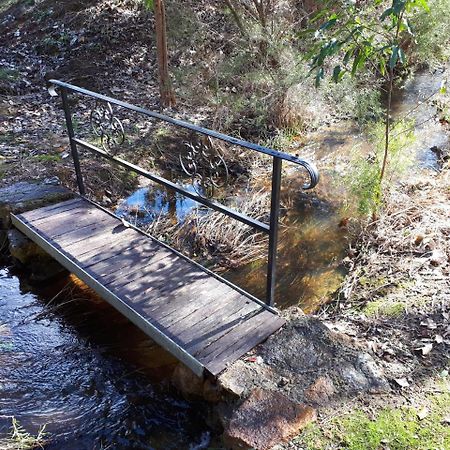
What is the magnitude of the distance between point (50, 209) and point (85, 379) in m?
1.69

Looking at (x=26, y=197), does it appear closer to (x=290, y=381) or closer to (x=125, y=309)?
(x=125, y=309)

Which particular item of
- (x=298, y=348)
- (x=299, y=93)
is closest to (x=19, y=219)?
(x=298, y=348)

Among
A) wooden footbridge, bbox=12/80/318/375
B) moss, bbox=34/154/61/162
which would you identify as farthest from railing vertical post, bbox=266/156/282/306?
moss, bbox=34/154/61/162

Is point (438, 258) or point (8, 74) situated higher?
point (8, 74)

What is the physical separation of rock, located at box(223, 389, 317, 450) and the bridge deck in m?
0.28

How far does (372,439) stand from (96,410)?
5.48 feet

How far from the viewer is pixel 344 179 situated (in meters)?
5.05

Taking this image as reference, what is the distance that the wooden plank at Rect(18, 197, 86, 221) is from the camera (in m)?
4.11

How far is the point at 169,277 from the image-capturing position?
331 centimetres

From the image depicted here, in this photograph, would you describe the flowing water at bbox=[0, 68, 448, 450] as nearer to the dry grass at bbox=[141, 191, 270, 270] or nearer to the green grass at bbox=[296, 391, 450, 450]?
the dry grass at bbox=[141, 191, 270, 270]

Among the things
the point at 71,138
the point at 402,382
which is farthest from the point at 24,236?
the point at 402,382

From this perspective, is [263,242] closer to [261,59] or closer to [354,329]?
[354,329]

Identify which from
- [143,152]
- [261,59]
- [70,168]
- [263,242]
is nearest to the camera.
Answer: [263,242]

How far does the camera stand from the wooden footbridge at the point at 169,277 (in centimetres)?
269
